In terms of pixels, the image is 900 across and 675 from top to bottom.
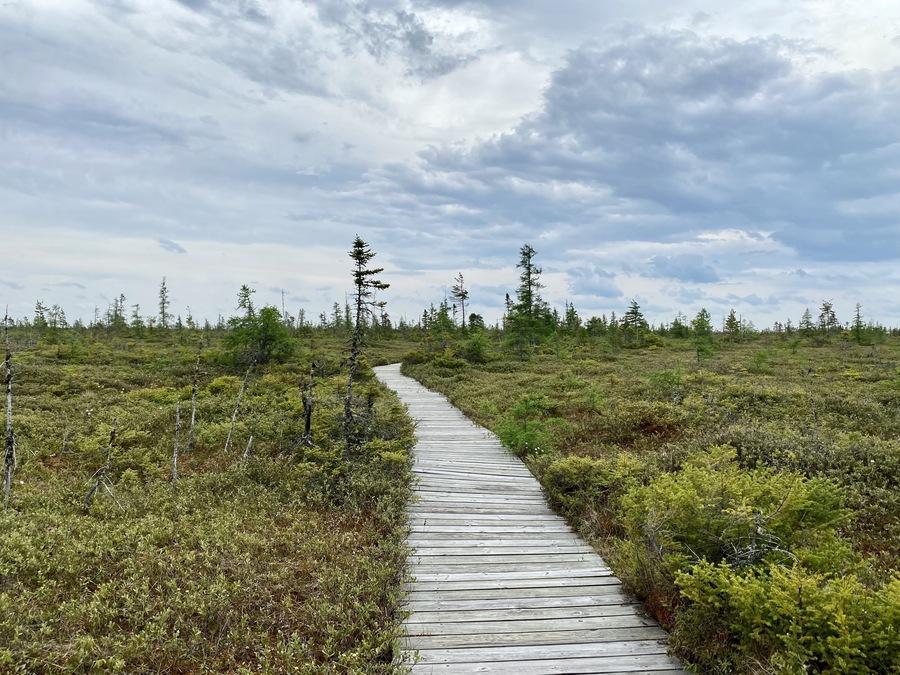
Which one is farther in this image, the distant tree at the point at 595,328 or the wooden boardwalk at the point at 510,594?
the distant tree at the point at 595,328

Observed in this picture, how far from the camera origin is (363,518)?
7992 mm

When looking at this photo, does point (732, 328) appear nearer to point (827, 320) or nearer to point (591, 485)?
point (827, 320)

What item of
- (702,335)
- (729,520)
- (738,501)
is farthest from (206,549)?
(702,335)

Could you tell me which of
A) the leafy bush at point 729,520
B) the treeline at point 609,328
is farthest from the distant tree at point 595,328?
the leafy bush at point 729,520

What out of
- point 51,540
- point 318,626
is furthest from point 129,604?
point 51,540

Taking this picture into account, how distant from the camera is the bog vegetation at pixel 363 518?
4.50 m

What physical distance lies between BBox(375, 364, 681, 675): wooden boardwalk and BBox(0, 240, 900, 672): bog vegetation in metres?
0.29

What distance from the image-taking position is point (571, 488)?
9.04m

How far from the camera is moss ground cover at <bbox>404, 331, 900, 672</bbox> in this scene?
3.87 meters

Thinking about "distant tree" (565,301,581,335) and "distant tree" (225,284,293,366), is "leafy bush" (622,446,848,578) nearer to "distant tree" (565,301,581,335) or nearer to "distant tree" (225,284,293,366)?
"distant tree" (225,284,293,366)

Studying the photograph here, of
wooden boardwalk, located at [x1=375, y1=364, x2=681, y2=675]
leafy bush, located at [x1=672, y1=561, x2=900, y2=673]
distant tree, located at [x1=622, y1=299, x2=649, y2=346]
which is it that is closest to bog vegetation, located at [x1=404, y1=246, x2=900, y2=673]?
leafy bush, located at [x1=672, y1=561, x2=900, y2=673]

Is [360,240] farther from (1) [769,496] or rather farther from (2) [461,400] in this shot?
(2) [461,400]

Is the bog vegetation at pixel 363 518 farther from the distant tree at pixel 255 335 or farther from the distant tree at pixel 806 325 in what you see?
the distant tree at pixel 806 325

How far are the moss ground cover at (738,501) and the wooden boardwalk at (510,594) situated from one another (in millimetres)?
349
